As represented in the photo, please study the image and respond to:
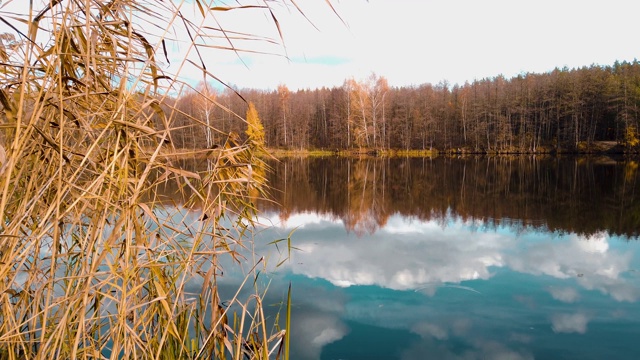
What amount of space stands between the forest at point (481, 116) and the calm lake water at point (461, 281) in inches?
1283

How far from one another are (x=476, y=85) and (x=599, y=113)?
15.3 meters

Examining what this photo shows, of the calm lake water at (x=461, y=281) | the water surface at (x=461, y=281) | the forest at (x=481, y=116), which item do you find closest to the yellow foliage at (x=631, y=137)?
the forest at (x=481, y=116)

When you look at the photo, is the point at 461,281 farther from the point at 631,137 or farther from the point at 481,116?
the point at 481,116

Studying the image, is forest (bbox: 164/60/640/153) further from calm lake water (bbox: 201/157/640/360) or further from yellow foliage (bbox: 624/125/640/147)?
calm lake water (bbox: 201/157/640/360)

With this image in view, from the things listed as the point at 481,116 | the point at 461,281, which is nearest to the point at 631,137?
the point at 481,116

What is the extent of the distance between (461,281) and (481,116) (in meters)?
44.0

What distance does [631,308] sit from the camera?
12.9ft

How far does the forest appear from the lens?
131 ft

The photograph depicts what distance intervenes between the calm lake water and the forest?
1283 inches

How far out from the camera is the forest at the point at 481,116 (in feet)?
131

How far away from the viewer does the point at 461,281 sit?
4.74 meters

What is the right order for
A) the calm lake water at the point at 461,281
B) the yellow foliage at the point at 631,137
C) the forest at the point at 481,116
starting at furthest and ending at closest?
1. the forest at the point at 481,116
2. the yellow foliage at the point at 631,137
3. the calm lake water at the point at 461,281

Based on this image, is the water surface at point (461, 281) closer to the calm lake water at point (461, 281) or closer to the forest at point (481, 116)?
the calm lake water at point (461, 281)

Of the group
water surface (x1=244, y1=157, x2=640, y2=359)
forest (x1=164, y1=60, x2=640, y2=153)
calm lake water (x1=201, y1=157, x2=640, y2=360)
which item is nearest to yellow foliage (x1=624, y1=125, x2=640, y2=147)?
forest (x1=164, y1=60, x2=640, y2=153)
